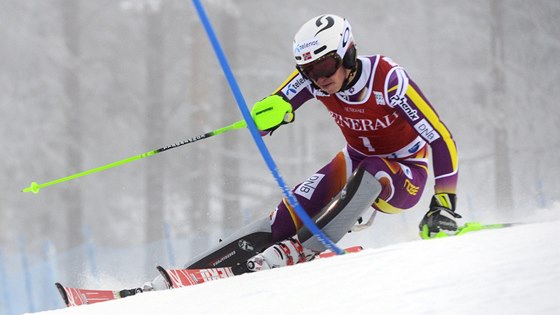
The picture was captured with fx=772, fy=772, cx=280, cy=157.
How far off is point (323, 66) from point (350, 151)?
2.54 ft

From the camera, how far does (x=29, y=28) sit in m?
17.2

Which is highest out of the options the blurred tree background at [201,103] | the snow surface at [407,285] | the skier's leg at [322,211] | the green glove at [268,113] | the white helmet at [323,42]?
the blurred tree background at [201,103]

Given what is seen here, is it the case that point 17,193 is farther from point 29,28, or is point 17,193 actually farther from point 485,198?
point 485,198

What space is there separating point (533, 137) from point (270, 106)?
16.3 metres

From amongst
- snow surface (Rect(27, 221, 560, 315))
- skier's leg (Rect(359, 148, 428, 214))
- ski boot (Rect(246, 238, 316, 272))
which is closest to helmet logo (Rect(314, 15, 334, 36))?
skier's leg (Rect(359, 148, 428, 214))

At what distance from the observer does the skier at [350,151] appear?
430 centimetres

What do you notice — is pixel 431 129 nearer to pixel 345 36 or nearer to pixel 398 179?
pixel 398 179

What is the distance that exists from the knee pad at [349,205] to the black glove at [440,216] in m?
0.31

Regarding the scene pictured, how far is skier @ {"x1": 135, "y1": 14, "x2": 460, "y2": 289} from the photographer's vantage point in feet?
14.1

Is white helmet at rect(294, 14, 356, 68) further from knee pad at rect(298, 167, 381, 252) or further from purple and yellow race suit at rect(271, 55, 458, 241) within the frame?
knee pad at rect(298, 167, 381, 252)

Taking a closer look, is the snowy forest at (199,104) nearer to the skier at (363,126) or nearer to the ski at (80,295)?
the skier at (363,126)

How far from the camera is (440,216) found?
4.21 m

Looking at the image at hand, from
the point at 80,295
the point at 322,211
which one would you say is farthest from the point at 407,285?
the point at 80,295

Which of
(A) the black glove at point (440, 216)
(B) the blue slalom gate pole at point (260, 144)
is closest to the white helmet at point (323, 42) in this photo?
(B) the blue slalom gate pole at point (260, 144)
